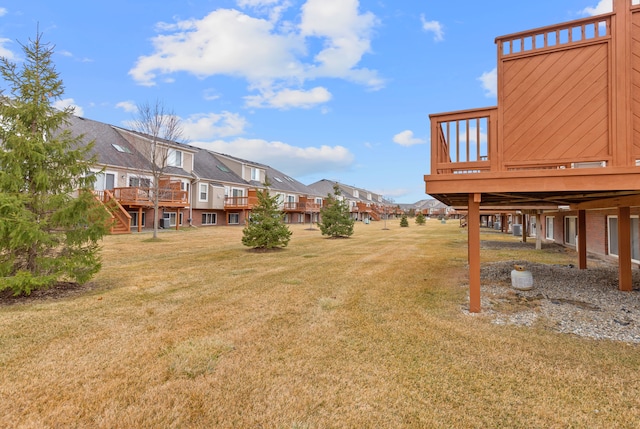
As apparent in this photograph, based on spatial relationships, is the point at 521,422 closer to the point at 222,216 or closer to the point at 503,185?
the point at 503,185

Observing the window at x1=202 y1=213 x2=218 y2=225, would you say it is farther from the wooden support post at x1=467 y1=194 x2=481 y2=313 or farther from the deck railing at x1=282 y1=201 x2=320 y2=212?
the wooden support post at x1=467 y1=194 x2=481 y2=313

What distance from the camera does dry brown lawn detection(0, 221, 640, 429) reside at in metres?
2.91

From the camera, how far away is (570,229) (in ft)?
57.6

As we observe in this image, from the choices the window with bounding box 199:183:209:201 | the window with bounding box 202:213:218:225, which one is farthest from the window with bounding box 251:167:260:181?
the window with bounding box 199:183:209:201

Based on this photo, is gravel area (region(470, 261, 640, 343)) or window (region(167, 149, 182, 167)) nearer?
gravel area (region(470, 261, 640, 343))

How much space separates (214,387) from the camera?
11.0 ft

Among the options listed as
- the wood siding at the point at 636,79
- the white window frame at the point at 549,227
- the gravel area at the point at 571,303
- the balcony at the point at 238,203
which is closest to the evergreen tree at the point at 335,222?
the balcony at the point at 238,203

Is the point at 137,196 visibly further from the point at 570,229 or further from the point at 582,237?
the point at 570,229

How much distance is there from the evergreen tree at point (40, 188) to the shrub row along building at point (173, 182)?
8.89m

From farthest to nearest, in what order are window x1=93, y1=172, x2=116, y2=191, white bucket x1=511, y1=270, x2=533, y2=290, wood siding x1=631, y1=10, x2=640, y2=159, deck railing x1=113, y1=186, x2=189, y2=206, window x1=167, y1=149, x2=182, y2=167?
window x1=167, y1=149, x2=182, y2=167
window x1=93, y1=172, x2=116, y2=191
deck railing x1=113, y1=186, x2=189, y2=206
white bucket x1=511, y1=270, x2=533, y2=290
wood siding x1=631, y1=10, x2=640, y2=159

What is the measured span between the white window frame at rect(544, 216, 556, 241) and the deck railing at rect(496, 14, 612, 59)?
59.0 feet

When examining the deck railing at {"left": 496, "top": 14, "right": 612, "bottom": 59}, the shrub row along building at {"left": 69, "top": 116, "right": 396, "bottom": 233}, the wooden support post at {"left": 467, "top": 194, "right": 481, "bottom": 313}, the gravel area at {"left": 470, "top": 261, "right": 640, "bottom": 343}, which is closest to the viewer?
the gravel area at {"left": 470, "top": 261, "right": 640, "bottom": 343}

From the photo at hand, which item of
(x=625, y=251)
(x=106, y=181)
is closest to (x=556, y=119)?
(x=625, y=251)

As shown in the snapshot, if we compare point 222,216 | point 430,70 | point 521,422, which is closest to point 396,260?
point 521,422
